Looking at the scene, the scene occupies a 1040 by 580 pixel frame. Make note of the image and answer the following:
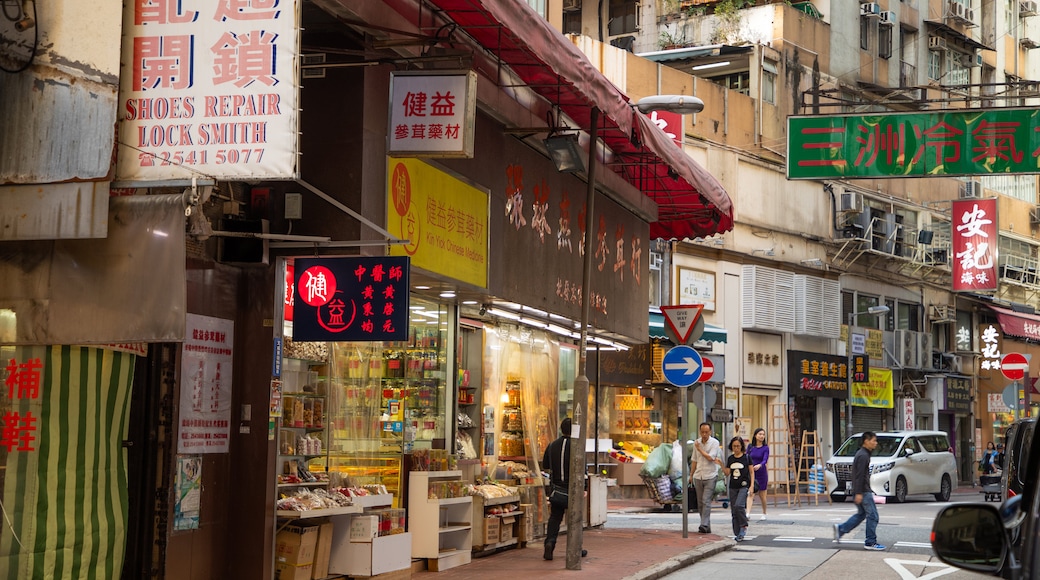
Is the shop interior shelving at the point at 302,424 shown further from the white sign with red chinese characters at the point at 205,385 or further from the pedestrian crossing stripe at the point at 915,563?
the pedestrian crossing stripe at the point at 915,563

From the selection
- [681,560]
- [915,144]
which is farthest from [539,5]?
[681,560]

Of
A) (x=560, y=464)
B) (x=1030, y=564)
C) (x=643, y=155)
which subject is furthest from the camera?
(x=643, y=155)

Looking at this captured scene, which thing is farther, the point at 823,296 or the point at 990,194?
the point at 990,194

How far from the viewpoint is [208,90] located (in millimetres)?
7477

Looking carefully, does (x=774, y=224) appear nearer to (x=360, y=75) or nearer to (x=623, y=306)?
(x=623, y=306)

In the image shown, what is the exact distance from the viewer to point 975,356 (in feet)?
158

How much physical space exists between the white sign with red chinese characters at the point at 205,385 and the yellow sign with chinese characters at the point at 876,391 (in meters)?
32.0

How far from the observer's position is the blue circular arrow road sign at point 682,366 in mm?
17969

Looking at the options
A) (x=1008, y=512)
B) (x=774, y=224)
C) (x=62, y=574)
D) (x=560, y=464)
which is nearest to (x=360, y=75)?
(x=62, y=574)

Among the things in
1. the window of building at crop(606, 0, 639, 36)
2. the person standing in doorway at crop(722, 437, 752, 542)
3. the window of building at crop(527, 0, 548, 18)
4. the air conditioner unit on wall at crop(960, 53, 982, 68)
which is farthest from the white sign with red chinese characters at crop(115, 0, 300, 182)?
the air conditioner unit on wall at crop(960, 53, 982, 68)

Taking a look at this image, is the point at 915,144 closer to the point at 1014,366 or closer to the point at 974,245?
the point at 1014,366

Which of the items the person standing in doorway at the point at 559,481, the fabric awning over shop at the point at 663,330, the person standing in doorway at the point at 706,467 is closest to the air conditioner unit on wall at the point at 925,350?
the fabric awning over shop at the point at 663,330

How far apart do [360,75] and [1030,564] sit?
8529 mm

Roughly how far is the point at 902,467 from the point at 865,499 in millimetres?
13797
